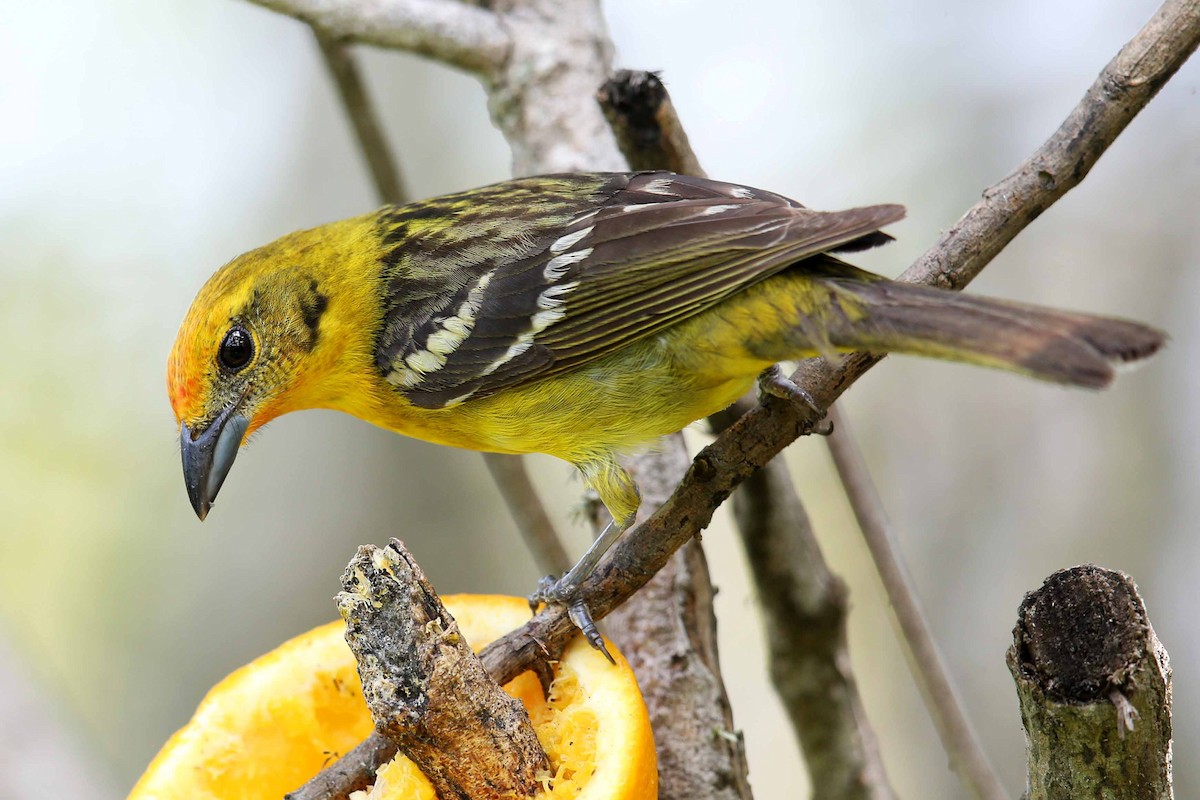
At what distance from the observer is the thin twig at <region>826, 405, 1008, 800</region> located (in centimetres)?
360

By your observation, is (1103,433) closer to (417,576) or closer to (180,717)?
(417,576)

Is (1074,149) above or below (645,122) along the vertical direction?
below

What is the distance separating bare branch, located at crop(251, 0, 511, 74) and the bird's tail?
217cm

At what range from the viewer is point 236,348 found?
3.45m

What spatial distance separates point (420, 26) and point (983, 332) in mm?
2808

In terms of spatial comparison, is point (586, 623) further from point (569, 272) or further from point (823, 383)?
point (569, 272)

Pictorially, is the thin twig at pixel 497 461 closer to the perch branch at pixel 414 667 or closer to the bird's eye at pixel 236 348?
the bird's eye at pixel 236 348

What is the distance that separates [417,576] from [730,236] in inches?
55.3

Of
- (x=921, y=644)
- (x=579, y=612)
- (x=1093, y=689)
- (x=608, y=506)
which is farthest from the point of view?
(x=921, y=644)

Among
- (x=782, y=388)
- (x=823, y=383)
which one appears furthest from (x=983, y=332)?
(x=782, y=388)

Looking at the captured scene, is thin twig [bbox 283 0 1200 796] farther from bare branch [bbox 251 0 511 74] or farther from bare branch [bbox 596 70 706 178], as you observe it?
bare branch [bbox 251 0 511 74]

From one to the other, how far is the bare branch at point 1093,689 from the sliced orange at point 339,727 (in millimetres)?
933

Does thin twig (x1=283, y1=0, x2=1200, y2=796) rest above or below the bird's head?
below

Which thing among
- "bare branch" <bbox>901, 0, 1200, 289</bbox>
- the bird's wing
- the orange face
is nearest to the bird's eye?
the orange face
